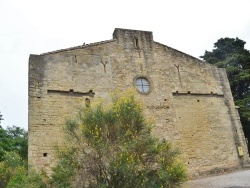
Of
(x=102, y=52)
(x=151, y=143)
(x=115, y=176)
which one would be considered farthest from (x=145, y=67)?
(x=115, y=176)

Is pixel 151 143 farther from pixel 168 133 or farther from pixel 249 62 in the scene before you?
pixel 249 62

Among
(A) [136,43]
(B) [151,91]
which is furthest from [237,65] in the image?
(B) [151,91]

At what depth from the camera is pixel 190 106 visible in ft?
58.1

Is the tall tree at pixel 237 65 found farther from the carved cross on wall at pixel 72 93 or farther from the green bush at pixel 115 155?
the green bush at pixel 115 155

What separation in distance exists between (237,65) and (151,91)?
46.9ft

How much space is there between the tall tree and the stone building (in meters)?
6.89

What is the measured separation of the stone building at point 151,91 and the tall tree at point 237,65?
22.6 feet

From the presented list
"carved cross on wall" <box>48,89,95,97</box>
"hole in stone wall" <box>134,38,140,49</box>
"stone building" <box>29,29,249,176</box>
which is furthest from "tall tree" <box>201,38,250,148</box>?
"carved cross on wall" <box>48,89,95,97</box>

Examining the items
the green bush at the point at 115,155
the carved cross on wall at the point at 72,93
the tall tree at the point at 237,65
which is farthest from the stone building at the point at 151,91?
Result: the tall tree at the point at 237,65

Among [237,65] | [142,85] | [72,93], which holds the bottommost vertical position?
[72,93]

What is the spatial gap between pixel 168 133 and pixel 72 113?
5452mm

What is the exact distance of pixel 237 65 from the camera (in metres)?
27.9

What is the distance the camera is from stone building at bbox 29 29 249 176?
14.9 metres

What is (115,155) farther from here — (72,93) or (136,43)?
(136,43)
